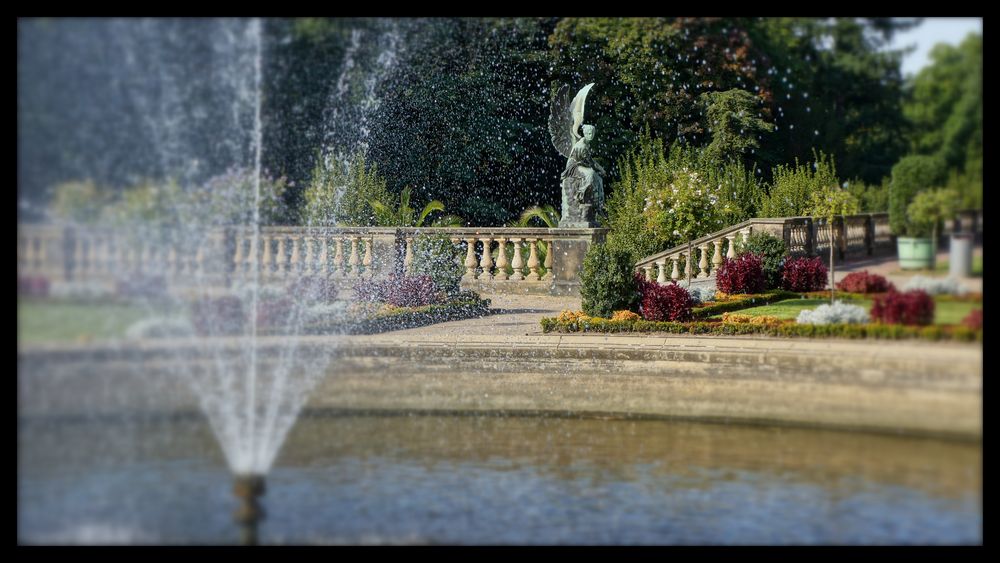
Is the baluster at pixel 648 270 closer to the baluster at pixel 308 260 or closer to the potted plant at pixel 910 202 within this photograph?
the baluster at pixel 308 260

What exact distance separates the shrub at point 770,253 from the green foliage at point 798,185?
171 centimetres

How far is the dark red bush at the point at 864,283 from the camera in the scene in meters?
14.3

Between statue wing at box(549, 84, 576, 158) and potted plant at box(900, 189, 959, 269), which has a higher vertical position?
statue wing at box(549, 84, 576, 158)

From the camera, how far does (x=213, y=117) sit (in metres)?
16.4

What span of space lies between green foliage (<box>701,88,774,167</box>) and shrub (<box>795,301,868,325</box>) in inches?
338

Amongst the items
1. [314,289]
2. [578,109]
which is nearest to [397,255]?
[314,289]

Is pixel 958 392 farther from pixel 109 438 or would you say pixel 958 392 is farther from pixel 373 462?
pixel 109 438

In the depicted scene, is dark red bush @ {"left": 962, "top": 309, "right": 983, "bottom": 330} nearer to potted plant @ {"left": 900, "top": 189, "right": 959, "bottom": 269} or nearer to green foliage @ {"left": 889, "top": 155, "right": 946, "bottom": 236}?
potted plant @ {"left": 900, "top": 189, "right": 959, "bottom": 269}

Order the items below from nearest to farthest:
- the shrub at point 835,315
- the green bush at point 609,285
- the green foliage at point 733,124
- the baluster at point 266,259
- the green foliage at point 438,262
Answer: the shrub at point 835,315 → the green bush at point 609,285 → the green foliage at point 438,262 → the baluster at point 266,259 → the green foliage at point 733,124

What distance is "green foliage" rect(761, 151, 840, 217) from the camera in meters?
20.6

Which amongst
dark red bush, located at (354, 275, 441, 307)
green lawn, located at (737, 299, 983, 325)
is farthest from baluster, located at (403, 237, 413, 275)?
green lawn, located at (737, 299, 983, 325)

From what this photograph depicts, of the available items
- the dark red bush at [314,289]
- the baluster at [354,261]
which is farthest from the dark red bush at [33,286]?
the baluster at [354,261]
